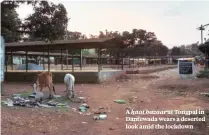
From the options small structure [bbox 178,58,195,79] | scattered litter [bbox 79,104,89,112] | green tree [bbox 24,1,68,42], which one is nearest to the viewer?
scattered litter [bbox 79,104,89,112]

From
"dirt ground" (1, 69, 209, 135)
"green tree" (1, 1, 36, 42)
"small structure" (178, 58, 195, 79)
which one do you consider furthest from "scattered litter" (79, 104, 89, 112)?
"small structure" (178, 58, 195, 79)

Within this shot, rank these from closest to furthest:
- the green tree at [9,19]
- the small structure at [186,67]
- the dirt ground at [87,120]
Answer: the dirt ground at [87,120], the green tree at [9,19], the small structure at [186,67]

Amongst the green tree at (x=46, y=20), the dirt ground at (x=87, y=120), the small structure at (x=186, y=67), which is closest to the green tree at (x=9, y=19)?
the green tree at (x=46, y=20)

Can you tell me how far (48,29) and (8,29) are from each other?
1.77 meters

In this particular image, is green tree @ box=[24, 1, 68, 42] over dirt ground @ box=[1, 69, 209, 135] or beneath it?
over

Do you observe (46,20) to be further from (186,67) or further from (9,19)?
(186,67)

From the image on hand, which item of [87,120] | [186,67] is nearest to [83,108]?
[87,120]

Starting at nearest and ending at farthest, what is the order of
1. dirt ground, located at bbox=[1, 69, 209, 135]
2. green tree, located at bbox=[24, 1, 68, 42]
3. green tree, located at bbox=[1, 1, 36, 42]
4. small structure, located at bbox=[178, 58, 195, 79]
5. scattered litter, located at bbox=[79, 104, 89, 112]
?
dirt ground, located at bbox=[1, 69, 209, 135]
scattered litter, located at bbox=[79, 104, 89, 112]
green tree, located at bbox=[1, 1, 36, 42]
green tree, located at bbox=[24, 1, 68, 42]
small structure, located at bbox=[178, 58, 195, 79]

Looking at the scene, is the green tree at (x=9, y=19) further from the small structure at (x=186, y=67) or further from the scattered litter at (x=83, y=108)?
the small structure at (x=186, y=67)

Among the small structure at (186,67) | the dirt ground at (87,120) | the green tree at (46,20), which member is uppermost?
the green tree at (46,20)

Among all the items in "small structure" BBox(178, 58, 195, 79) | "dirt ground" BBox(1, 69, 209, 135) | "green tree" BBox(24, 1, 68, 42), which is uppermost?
"green tree" BBox(24, 1, 68, 42)

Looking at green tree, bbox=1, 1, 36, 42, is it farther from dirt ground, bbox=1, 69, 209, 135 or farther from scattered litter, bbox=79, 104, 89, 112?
scattered litter, bbox=79, 104, 89, 112

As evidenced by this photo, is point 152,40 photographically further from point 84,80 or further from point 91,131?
point 91,131

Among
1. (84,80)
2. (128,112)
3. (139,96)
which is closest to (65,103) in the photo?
(128,112)
